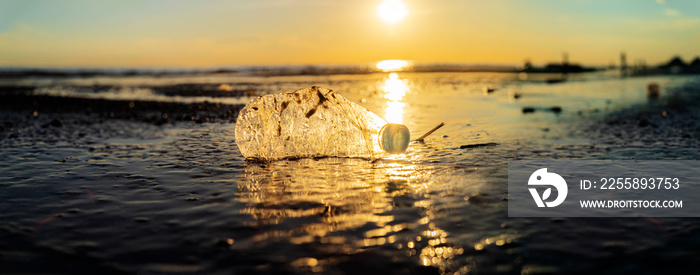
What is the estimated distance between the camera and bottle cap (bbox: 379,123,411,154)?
9.09m

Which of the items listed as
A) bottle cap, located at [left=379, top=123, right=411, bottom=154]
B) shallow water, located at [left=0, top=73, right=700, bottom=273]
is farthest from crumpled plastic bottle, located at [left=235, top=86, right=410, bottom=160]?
shallow water, located at [left=0, top=73, right=700, bottom=273]

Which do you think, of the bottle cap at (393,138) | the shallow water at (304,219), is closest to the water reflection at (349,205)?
the shallow water at (304,219)

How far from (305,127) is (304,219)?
3936 millimetres

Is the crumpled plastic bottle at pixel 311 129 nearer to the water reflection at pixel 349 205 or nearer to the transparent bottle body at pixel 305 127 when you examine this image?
the transparent bottle body at pixel 305 127

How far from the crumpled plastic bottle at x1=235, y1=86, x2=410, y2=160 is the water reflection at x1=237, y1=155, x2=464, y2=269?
0.46 metres

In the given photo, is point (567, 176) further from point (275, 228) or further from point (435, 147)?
point (275, 228)

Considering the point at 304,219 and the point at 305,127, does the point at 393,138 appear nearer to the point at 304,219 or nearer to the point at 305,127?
the point at 305,127

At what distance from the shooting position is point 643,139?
11.5 metres

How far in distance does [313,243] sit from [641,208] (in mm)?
4087

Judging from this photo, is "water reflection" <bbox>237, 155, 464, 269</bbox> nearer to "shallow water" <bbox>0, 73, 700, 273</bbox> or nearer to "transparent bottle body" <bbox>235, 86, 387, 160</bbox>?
"shallow water" <bbox>0, 73, 700, 273</bbox>

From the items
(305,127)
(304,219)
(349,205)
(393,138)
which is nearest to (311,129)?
(305,127)

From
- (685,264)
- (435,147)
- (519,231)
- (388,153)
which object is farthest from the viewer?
(435,147)

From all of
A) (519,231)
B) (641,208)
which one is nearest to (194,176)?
(519,231)

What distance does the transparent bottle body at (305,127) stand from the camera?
8.95 metres
